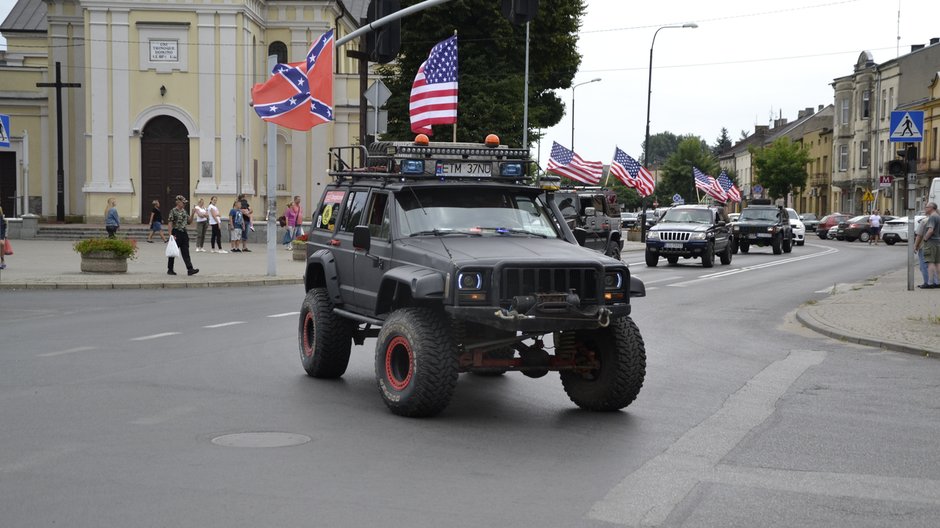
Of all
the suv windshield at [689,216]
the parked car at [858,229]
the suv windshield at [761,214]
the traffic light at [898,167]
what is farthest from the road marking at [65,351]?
the parked car at [858,229]

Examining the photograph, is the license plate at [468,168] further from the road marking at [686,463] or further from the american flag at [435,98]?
the american flag at [435,98]

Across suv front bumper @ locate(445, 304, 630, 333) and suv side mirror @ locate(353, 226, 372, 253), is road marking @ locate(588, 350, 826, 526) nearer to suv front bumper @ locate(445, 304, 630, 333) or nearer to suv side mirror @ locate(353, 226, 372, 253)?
suv front bumper @ locate(445, 304, 630, 333)

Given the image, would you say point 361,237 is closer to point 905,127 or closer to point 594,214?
point 905,127

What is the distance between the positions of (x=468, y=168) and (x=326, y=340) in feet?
6.96

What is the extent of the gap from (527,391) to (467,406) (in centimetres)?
110

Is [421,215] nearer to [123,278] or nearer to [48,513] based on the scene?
[48,513]

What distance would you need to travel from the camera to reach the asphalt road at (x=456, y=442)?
6332mm

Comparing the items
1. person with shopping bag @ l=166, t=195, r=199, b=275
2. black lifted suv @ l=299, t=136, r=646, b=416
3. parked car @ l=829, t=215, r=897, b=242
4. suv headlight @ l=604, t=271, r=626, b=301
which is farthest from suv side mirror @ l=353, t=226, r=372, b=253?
parked car @ l=829, t=215, r=897, b=242

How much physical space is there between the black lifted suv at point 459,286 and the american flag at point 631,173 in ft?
126

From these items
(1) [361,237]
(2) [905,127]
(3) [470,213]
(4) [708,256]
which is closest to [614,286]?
(3) [470,213]

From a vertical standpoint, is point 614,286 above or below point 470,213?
below

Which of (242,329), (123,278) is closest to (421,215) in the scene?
(242,329)

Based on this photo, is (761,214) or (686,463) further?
(761,214)

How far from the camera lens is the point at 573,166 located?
145 ft
